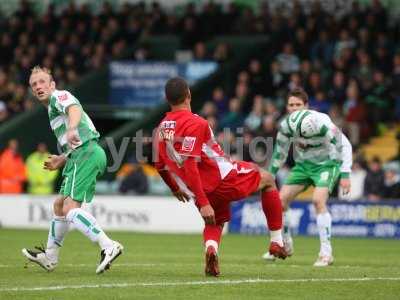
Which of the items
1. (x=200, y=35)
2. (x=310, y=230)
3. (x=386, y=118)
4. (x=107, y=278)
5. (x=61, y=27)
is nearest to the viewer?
(x=107, y=278)

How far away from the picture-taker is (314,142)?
48.1ft

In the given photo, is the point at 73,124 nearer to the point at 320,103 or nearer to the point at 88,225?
the point at 88,225

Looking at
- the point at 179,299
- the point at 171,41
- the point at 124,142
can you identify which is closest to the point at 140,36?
the point at 171,41

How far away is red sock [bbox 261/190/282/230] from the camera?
40.4ft

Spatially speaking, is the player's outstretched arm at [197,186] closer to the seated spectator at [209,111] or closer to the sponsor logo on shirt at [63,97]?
the sponsor logo on shirt at [63,97]

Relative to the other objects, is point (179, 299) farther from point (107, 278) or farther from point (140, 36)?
point (140, 36)

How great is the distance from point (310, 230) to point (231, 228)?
1.81 m

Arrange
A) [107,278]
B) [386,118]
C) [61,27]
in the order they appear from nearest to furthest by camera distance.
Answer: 1. [107,278]
2. [386,118]
3. [61,27]

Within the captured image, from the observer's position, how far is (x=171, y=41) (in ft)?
103

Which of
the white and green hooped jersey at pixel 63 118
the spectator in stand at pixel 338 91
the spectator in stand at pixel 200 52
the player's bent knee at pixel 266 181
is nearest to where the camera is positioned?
the white and green hooped jersey at pixel 63 118

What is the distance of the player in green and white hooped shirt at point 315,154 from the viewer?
47.0ft

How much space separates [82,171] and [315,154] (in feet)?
12.7

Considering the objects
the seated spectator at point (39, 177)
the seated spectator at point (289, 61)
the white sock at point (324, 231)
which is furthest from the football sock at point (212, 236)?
the seated spectator at point (289, 61)

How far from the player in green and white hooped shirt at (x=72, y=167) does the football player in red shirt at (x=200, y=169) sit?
2.64 ft
